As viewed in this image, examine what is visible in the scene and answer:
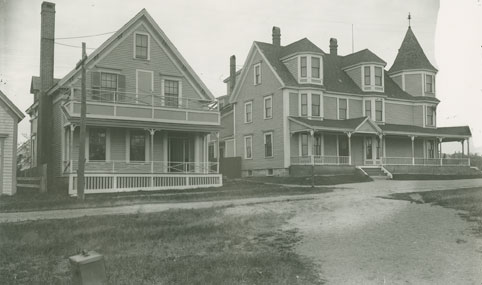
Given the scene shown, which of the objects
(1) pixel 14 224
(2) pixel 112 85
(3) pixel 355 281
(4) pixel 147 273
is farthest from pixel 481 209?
(2) pixel 112 85

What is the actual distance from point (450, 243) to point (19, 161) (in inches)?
1323

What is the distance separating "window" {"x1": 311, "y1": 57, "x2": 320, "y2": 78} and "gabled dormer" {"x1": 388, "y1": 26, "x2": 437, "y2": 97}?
28.8 ft

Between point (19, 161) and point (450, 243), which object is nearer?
point (450, 243)

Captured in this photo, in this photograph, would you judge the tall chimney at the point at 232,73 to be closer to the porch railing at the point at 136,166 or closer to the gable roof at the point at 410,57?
the gable roof at the point at 410,57

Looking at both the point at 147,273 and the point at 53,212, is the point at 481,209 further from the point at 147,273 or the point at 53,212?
the point at 53,212

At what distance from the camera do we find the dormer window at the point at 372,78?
33156 millimetres

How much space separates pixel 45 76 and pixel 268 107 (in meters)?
14.4

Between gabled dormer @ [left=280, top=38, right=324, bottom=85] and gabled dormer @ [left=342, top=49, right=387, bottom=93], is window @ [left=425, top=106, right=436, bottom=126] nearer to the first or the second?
gabled dormer @ [left=342, top=49, right=387, bottom=93]

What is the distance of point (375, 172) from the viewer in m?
29.4

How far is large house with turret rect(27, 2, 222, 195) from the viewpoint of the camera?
21312mm

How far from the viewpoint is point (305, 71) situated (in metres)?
30.6

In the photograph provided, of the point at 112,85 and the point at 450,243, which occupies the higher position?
the point at 112,85

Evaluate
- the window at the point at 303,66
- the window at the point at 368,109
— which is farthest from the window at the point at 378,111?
the window at the point at 303,66

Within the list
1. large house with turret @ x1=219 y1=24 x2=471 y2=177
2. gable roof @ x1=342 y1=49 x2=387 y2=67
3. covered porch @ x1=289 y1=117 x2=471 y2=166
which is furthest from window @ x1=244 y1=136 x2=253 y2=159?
gable roof @ x1=342 y1=49 x2=387 y2=67
